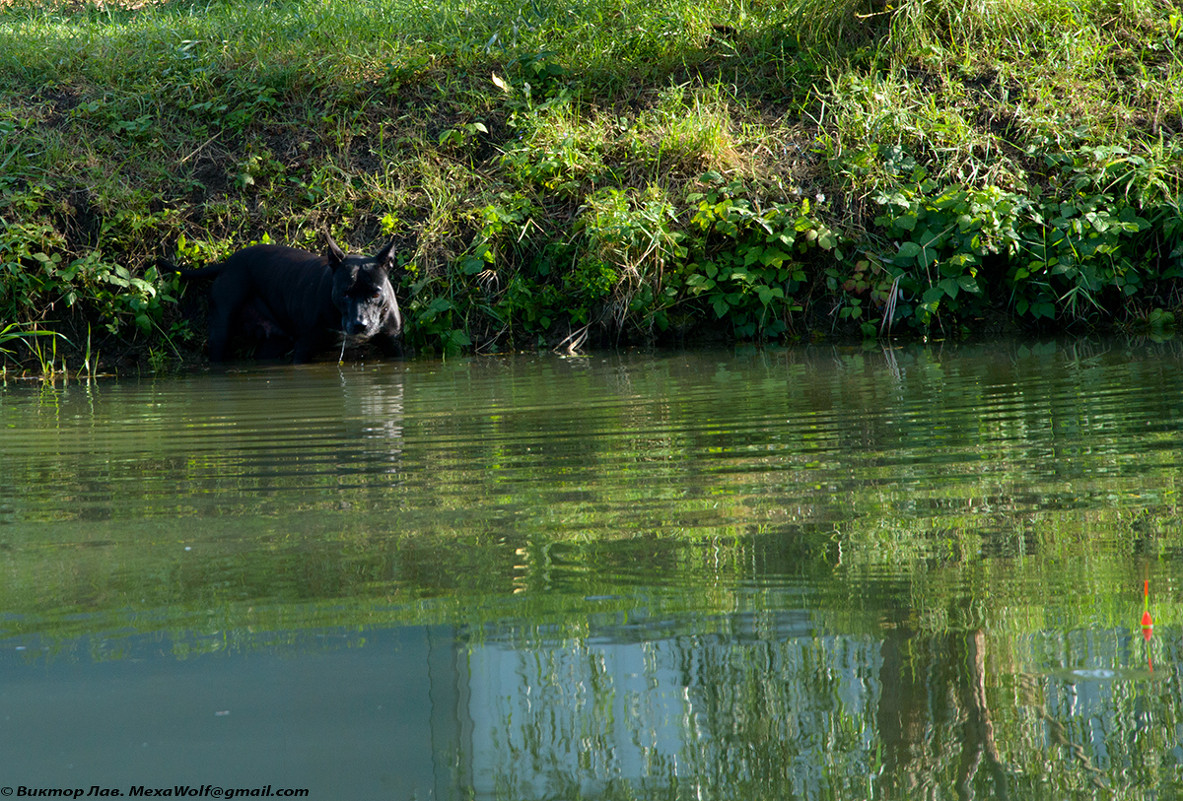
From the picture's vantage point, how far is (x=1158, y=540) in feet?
7.49

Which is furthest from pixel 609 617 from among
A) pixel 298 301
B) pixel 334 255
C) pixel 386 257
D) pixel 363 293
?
pixel 298 301

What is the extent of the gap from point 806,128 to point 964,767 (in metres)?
8.18

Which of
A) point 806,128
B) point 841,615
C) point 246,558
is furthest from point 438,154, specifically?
point 841,615

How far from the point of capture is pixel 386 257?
773cm

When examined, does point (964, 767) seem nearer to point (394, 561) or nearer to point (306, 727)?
point (306, 727)

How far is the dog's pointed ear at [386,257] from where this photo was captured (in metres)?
7.67

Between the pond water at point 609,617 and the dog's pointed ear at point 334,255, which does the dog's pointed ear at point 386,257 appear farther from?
the pond water at point 609,617

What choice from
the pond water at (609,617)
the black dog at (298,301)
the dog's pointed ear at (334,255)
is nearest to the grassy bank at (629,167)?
the black dog at (298,301)

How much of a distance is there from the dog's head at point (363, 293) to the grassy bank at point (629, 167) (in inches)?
18.6

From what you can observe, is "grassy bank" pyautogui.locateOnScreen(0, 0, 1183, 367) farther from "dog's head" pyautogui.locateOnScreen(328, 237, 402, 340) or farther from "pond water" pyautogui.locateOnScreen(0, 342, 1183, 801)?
"pond water" pyautogui.locateOnScreen(0, 342, 1183, 801)

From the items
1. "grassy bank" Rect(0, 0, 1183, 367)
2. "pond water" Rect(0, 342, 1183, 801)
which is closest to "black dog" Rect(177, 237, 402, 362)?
"grassy bank" Rect(0, 0, 1183, 367)

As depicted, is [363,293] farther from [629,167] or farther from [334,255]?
[629,167]

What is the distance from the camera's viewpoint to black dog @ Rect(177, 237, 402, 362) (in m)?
7.53

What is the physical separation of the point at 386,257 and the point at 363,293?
14.3 inches
